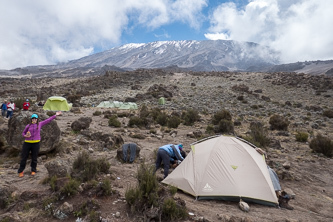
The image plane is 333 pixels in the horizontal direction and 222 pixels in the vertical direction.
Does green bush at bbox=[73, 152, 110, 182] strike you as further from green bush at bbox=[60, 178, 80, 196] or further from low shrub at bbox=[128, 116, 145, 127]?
low shrub at bbox=[128, 116, 145, 127]

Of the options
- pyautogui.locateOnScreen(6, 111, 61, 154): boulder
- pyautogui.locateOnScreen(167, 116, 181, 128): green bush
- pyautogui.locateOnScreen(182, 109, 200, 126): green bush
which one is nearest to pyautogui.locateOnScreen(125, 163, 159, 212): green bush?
pyautogui.locateOnScreen(6, 111, 61, 154): boulder

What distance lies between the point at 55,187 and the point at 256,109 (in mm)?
19907

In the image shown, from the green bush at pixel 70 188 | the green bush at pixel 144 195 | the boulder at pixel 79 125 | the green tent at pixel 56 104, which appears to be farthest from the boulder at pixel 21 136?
the green tent at pixel 56 104

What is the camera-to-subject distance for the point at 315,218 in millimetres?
4562

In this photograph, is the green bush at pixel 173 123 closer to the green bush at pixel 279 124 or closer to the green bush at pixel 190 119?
the green bush at pixel 190 119

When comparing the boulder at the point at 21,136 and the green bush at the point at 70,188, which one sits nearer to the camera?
the green bush at the point at 70,188

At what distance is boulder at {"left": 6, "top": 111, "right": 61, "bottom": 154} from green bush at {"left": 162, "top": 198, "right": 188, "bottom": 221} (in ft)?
15.6

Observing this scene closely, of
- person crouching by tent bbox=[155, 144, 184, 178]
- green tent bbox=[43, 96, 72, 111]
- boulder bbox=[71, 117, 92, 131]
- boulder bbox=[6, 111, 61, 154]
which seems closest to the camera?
person crouching by tent bbox=[155, 144, 184, 178]

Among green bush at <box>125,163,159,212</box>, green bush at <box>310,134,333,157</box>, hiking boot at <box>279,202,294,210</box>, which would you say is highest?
green bush at <box>125,163,159,212</box>

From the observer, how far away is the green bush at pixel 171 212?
12.5ft

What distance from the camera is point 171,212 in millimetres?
3830

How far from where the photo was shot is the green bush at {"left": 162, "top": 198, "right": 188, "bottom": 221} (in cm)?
381

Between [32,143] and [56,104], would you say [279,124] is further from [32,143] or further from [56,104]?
[56,104]

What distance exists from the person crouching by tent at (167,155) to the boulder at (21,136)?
349 centimetres
